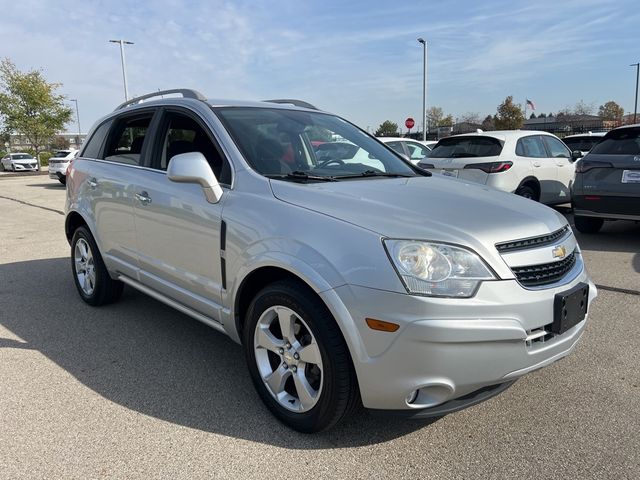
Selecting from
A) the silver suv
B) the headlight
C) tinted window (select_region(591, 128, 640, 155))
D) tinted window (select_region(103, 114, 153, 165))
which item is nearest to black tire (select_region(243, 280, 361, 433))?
the silver suv

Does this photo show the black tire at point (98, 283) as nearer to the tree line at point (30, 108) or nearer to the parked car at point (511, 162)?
the parked car at point (511, 162)

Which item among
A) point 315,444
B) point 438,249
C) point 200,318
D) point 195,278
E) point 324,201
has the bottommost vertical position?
point 315,444

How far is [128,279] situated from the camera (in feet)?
13.7

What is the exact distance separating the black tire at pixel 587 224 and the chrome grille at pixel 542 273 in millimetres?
5689

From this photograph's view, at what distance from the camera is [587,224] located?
25.9ft

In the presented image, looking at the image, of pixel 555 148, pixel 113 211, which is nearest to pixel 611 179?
pixel 555 148

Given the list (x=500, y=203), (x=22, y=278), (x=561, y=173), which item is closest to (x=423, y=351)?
(x=500, y=203)

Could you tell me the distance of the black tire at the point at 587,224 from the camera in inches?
309

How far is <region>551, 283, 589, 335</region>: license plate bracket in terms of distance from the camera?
2449mm

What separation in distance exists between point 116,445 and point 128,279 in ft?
5.75

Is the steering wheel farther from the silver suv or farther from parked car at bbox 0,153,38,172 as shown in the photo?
parked car at bbox 0,153,38,172

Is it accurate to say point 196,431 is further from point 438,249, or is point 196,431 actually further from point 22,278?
point 22,278

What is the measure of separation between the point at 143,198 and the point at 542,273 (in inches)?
105

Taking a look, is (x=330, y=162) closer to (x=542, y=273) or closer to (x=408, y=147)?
(x=542, y=273)
